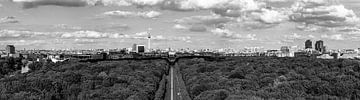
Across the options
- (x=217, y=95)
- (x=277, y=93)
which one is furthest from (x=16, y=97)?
(x=277, y=93)

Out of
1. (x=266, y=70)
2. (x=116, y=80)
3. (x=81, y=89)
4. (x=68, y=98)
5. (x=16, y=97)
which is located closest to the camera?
(x=16, y=97)

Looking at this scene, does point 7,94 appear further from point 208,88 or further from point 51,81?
point 208,88

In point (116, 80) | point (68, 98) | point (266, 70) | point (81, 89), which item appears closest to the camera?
point (68, 98)

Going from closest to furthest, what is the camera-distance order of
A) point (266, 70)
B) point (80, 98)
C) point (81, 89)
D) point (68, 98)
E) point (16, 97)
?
1. point (16, 97)
2. point (80, 98)
3. point (68, 98)
4. point (81, 89)
5. point (266, 70)

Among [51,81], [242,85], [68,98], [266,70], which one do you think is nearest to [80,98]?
[68,98]

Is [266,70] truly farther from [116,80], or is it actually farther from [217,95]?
[217,95]

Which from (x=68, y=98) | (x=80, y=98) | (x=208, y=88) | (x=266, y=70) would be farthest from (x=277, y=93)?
(x=266, y=70)

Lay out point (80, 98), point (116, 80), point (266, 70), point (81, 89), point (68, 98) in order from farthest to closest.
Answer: point (266, 70), point (116, 80), point (81, 89), point (68, 98), point (80, 98)

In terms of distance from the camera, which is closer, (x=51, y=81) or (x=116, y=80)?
(x=51, y=81)
